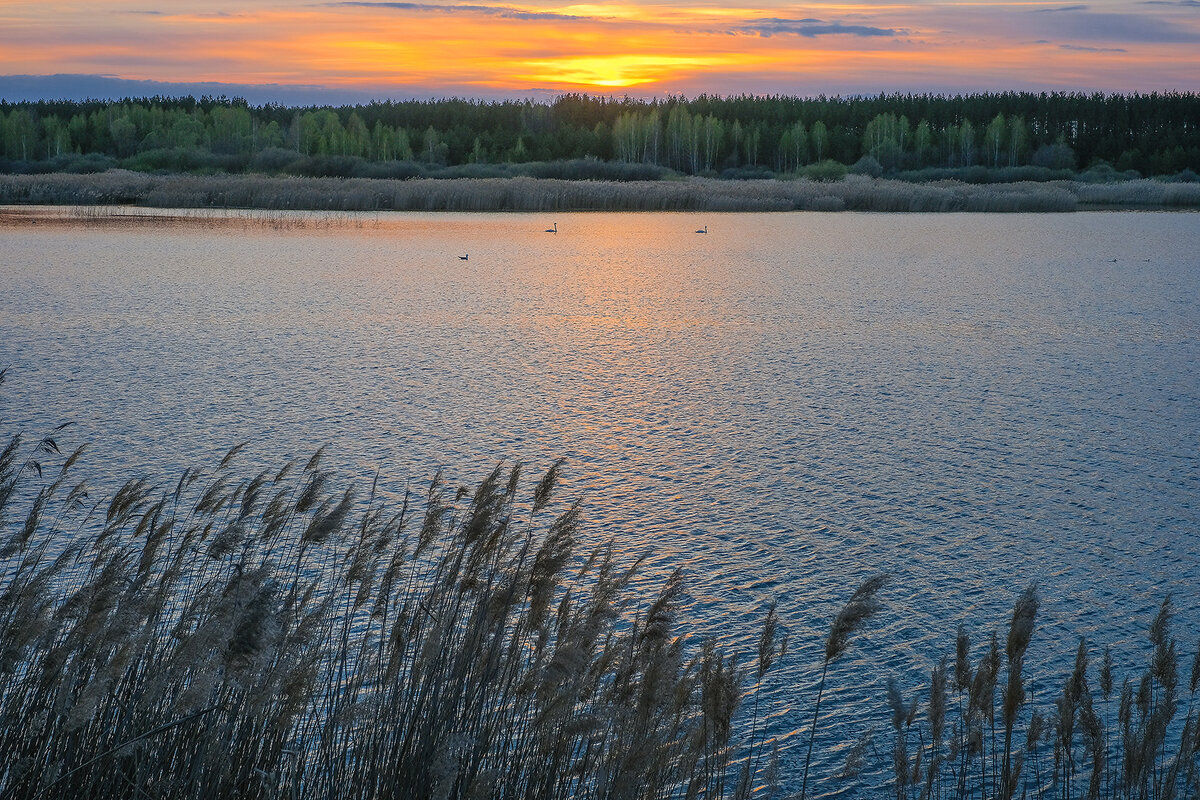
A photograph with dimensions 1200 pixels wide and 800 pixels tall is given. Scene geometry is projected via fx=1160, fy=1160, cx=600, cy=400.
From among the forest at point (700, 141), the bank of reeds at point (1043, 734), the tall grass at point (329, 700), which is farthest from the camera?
the forest at point (700, 141)

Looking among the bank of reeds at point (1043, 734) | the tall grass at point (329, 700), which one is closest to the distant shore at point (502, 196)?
the tall grass at point (329, 700)

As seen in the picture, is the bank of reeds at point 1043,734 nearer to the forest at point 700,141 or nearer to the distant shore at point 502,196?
the distant shore at point 502,196

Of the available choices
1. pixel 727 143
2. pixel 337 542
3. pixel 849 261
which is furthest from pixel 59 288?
pixel 727 143

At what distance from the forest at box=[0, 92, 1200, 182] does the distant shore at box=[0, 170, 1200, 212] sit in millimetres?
17493

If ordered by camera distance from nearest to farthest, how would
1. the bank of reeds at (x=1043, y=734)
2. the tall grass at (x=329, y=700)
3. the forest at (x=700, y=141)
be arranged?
the tall grass at (x=329, y=700) < the bank of reeds at (x=1043, y=734) < the forest at (x=700, y=141)

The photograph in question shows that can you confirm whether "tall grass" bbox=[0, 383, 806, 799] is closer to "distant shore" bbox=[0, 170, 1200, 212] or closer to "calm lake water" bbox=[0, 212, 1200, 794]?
"calm lake water" bbox=[0, 212, 1200, 794]

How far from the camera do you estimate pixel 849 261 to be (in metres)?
23.8

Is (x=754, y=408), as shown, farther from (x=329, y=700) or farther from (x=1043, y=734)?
(x=329, y=700)

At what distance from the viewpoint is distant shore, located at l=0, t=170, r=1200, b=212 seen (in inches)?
1567

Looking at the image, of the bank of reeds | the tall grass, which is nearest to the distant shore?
the tall grass

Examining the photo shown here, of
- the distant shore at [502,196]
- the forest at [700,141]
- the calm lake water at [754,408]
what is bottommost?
the calm lake water at [754,408]

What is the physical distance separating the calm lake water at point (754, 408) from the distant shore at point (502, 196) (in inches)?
709

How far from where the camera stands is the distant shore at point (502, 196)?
3981 cm

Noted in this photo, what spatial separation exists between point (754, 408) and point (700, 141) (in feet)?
256
